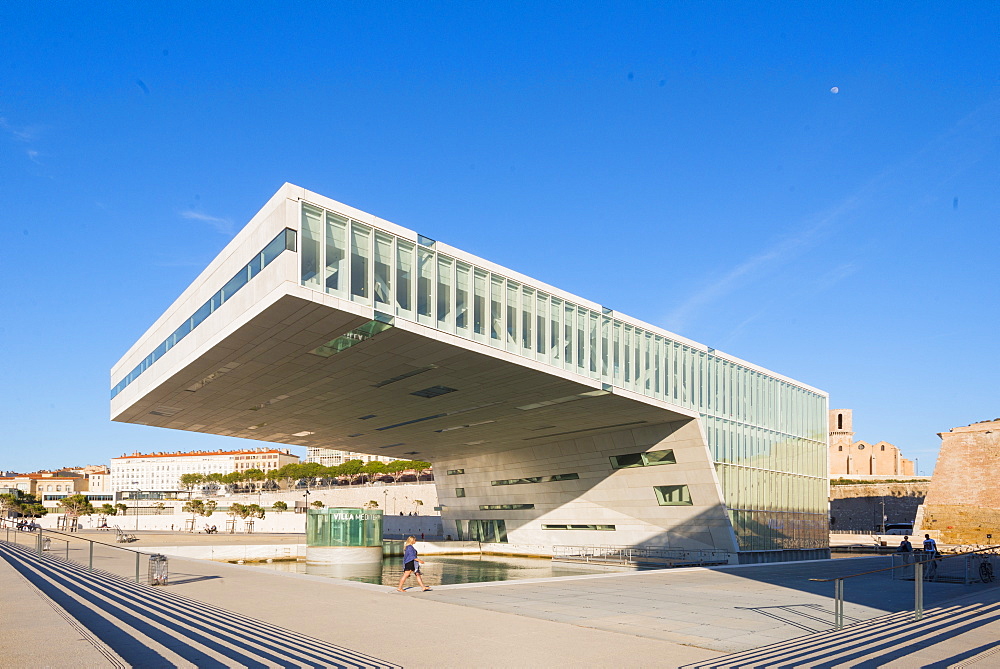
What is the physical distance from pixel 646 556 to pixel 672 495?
393cm

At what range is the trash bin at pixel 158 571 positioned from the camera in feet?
74.0

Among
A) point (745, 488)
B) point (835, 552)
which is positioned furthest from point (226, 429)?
point (835, 552)

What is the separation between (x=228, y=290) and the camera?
27.0 m

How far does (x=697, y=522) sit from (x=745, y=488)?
3.30m

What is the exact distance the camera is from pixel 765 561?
41.5 m

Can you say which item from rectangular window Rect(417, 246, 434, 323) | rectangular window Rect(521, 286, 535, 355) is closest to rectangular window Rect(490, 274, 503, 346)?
rectangular window Rect(521, 286, 535, 355)

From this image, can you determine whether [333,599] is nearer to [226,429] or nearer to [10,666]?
[10,666]

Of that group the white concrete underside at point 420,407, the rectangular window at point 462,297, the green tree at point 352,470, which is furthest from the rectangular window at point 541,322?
the green tree at point 352,470

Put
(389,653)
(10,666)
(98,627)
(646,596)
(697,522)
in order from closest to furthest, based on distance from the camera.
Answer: (10,666) → (389,653) → (98,627) → (646,596) → (697,522)

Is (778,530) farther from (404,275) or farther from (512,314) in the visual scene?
(404,275)

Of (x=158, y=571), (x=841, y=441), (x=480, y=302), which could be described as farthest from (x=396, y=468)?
(x=158, y=571)

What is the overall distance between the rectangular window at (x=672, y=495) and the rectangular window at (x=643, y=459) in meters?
1.38

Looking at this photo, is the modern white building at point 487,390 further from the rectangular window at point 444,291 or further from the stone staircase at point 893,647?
the stone staircase at point 893,647

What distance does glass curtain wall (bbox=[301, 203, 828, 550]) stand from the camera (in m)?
24.8
